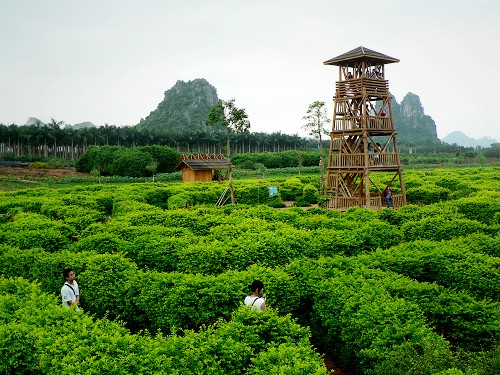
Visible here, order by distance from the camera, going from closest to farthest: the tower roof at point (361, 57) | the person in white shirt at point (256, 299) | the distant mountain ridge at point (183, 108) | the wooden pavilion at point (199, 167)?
the person in white shirt at point (256, 299), the tower roof at point (361, 57), the wooden pavilion at point (199, 167), the distant mountain ridge at point (183, 108)

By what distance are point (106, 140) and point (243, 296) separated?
10038cm

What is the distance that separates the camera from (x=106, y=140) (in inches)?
4072

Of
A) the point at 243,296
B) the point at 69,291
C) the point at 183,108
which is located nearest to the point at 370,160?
the point at 243,296

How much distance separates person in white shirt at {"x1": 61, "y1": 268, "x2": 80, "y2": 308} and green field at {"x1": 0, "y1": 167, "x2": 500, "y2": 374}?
1.14 feet

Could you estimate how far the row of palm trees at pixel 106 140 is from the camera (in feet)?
299

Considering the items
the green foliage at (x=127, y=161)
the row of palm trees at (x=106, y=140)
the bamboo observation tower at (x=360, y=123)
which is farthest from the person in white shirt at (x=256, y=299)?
the row of palm trees at (x=106, y=140)

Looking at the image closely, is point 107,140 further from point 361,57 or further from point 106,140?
point 361,57

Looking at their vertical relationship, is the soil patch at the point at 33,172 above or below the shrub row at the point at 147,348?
above

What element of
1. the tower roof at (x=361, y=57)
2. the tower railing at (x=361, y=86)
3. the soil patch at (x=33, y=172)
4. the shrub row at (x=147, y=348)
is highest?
the tower roof at (x=361, y=57)

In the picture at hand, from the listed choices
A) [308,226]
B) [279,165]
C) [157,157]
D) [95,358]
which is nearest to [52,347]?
[95,358]

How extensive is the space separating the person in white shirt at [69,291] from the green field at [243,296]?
347mm

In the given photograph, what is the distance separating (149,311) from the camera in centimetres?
1023

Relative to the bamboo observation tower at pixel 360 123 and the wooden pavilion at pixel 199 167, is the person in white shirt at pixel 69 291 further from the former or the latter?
the wooden pavilion at pixel 199 167

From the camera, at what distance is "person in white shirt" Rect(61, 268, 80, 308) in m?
9.91
